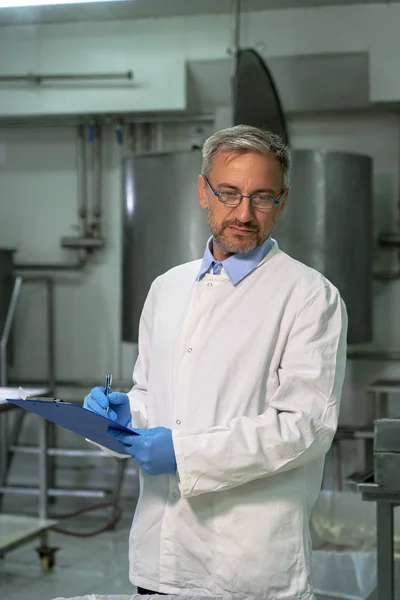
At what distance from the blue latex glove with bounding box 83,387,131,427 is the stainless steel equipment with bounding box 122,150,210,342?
6.06 ft

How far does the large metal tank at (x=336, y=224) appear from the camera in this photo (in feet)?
10.4

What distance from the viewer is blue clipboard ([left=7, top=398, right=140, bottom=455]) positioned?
3.54ft

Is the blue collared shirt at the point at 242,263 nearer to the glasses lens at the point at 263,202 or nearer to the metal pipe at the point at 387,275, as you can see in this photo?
the glasses lens at the point at 263,202

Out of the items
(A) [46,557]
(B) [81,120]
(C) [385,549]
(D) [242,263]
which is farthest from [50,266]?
(D) [242,263]

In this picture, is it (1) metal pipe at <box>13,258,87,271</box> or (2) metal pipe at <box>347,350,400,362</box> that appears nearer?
(2) metal pipe at <box>347,350,400,362</box>

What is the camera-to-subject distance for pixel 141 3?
358cm

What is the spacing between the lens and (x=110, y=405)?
1.34 m

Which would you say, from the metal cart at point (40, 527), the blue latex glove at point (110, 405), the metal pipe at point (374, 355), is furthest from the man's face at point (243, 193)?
the metal pipe at point (374, 355)

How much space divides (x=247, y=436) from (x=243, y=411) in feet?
0.27

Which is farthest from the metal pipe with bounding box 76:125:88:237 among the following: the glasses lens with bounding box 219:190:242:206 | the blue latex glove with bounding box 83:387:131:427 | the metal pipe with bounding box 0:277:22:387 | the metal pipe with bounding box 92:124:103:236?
the glasses lens with bounding box 219:190:242:206

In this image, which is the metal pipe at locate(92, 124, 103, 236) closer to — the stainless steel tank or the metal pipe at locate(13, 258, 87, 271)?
the metal pipe at locate(13, 258, 87, 271)

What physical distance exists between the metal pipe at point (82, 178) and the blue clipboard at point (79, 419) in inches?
115

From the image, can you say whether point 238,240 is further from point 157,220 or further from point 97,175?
point 97,175

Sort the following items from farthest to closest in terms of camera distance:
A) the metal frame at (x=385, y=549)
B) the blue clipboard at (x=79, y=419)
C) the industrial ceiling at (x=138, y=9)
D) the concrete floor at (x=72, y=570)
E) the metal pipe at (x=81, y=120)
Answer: the metal pipe at (x=81, y=120), the industrial ceiling at (x=138, y=9), the concrete floor at (x=72, y=570), the metal frame at (x=385, y=549), the blue clipboard at (x=79, y=419)
